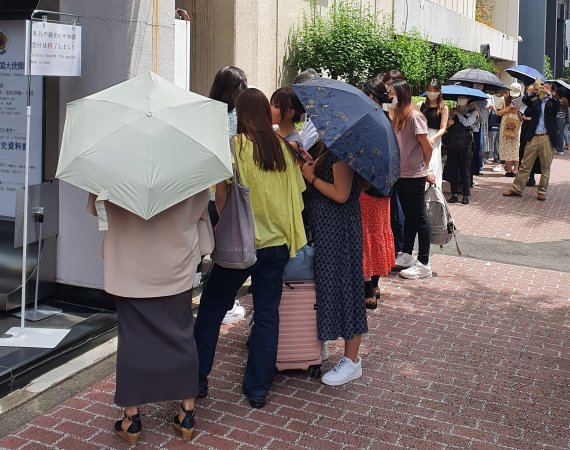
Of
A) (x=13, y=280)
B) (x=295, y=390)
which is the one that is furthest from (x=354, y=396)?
(x=13, y=280)

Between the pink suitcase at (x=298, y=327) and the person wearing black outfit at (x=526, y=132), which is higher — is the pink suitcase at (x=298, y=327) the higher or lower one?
the lower one

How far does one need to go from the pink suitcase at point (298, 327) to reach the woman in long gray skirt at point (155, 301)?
1001mm

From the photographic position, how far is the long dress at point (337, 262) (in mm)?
5133

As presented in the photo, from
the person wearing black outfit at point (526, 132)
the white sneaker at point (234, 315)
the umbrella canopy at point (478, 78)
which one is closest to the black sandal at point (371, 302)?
the white sneaker at point (234, 315)

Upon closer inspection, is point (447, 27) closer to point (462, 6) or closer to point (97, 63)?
point (462, 6)

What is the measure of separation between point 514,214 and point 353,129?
28.0ft

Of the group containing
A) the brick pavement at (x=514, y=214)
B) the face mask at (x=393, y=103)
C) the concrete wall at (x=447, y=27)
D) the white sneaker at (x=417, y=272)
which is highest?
the concrete wall at (x=447, y=27)

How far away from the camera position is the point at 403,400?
16.6 ft

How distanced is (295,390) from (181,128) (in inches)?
80.2

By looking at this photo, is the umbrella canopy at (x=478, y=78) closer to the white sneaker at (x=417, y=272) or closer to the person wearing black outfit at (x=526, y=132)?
the person wearing black outfit at (x=526, y=132)

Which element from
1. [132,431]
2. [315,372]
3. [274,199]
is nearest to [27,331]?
[132,431]

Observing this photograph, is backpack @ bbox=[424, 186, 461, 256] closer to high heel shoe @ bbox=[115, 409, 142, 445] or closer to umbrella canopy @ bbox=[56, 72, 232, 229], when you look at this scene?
umbrella canopy @ bbox=[56, 72, 232, 229]

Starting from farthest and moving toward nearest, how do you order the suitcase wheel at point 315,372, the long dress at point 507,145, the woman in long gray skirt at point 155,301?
the long dress at point 507,145 < the suitcase wheel at point 315,372 < the woman in long gray skirt at point 155,301

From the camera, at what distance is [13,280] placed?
638cm
